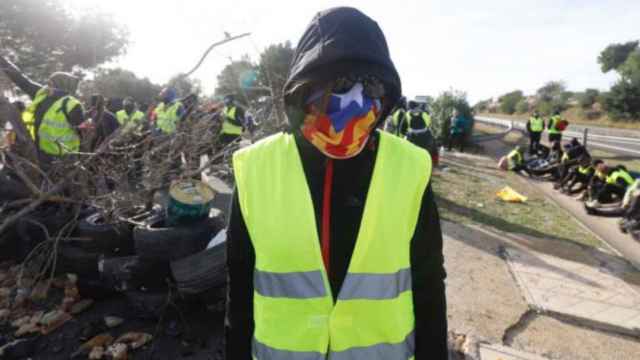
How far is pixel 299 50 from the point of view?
4.53ft

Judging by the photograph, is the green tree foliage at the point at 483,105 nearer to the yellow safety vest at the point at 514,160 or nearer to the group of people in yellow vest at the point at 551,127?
the group of people in yellow vest at the point at 551,127

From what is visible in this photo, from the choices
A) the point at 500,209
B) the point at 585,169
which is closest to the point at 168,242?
the point at 500,209

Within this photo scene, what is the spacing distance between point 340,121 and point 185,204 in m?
2.29

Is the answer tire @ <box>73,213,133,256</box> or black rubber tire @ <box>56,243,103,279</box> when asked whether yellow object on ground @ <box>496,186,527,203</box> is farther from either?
black rubber tire @ <box>56,243,103,279</box>

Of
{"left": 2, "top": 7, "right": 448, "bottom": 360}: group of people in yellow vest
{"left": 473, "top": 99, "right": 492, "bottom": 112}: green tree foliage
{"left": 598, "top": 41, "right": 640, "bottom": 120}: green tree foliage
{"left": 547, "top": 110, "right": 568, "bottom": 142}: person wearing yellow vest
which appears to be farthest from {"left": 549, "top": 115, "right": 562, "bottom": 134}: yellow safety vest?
{"left": 473, "top": 99, "right": 492, "bottom": 112}: green tree foliage

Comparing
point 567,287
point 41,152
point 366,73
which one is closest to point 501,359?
point 567,287

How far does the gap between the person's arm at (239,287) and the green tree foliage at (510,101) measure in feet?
235

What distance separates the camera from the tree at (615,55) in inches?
2116

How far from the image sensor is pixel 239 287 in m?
1.43

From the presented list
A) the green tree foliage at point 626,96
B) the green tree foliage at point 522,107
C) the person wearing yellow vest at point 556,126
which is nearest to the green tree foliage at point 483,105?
the green tree foliage at point 522,107

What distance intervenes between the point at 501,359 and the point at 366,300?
2.40 meters

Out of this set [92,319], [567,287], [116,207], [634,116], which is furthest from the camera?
[634,116]

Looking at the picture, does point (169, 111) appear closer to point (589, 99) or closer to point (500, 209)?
point (500, 209)

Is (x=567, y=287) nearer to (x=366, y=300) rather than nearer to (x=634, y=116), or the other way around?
(x=366, y=300)
